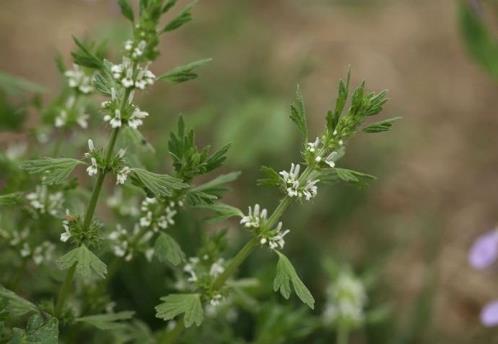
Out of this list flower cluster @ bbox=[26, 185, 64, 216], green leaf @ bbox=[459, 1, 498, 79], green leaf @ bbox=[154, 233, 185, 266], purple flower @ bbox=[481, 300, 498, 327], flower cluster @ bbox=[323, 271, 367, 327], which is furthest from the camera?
green leaf @ bbox=[459, 1, 498, 79]

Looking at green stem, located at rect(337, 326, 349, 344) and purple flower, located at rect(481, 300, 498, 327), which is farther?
green stem, located at rect(337, 326, 349, 344)

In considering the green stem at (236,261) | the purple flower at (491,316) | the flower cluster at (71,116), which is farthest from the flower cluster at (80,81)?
the purple flower at (491,316)

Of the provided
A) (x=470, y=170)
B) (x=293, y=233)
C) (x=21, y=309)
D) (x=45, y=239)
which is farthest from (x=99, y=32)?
(x=21, y=309)

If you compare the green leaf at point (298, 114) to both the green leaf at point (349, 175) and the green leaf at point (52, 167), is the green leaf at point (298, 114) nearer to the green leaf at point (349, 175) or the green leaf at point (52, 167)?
the green leaf at point (349, 175)

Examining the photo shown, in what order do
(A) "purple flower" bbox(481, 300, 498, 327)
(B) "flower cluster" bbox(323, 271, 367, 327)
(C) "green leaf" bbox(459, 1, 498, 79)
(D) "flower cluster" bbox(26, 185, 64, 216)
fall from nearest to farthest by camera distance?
(D) "flower cluster" bbox(26, 185, 64, 216) < (A) "purple flower" bbox(481, 300, 498, 327) < (B) "flower cluster" bbox(323, 271, 367, 327) < (C) "green leaf" bbox(459, 1, 498, 79)

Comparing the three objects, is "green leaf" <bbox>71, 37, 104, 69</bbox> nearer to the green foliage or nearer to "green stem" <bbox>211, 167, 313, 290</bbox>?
the green foliage

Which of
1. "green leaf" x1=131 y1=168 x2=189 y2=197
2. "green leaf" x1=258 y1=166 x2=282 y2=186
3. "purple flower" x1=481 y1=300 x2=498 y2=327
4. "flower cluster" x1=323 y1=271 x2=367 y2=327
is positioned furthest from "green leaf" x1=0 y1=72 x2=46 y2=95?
"purple flower" x1=481 y1=300 x2=498 y2=327
